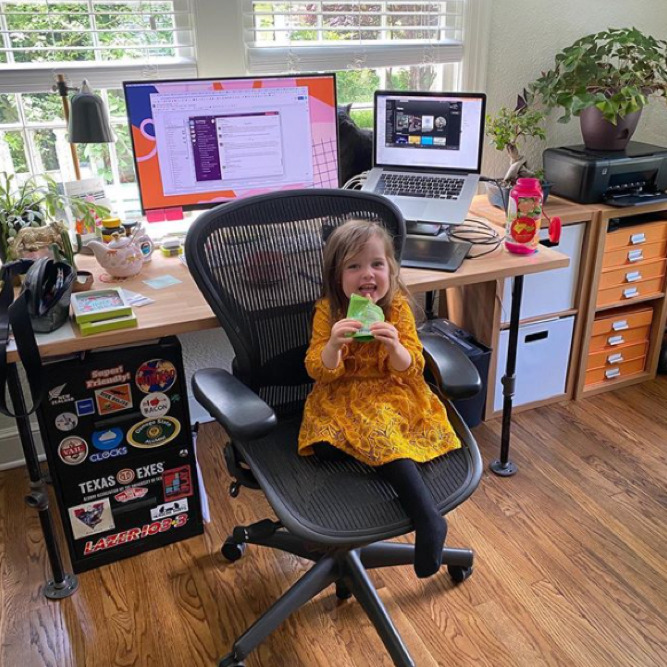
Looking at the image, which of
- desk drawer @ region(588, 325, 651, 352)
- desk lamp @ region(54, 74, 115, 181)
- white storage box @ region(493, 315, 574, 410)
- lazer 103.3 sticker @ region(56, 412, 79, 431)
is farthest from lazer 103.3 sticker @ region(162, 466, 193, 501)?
desk drawer @ region(588, 325, 651, 352)

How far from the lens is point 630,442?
241cm

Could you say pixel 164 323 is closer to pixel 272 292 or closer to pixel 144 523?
pixel 272 292

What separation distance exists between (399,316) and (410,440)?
Answer: 29 centimetres

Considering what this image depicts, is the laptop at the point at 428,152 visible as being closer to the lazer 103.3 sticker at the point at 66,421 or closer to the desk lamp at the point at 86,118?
the desk lamp at the point at 86,118

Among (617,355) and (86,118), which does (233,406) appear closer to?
(86,118)

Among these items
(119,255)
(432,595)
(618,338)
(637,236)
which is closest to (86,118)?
(119,255)

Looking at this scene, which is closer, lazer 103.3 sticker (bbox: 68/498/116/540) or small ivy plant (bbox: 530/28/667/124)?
lazer 103.3 sticker (bbox: 68/498/116/540)

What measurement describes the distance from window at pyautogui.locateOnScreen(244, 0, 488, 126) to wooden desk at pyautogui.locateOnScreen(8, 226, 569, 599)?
843mm

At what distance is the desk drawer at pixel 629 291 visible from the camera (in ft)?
8.36

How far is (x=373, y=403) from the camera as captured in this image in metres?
1.53

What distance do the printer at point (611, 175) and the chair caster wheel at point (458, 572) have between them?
1.36 meters

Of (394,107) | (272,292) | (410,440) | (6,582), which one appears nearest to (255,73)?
(394,107)

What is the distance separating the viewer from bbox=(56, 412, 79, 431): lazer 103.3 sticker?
1.71 m

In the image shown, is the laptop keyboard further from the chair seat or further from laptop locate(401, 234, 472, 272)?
the chair seat
